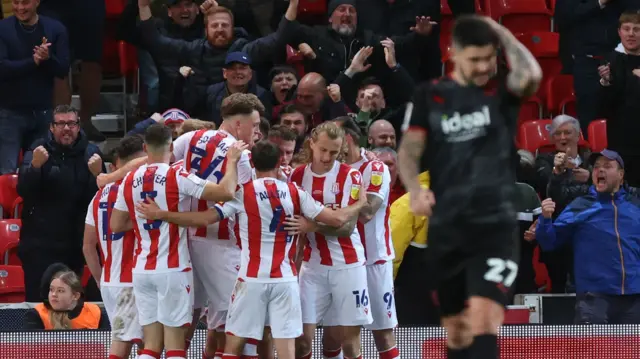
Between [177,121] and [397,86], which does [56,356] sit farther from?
[397,86]

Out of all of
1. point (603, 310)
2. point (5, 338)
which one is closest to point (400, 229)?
point (603, 310)

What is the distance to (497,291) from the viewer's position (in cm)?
578

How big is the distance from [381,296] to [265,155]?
1.44 m

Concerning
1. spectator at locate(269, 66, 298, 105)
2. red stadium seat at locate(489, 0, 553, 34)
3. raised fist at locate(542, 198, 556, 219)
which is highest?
red stadium seat at locate(489, 0, 553, 34)

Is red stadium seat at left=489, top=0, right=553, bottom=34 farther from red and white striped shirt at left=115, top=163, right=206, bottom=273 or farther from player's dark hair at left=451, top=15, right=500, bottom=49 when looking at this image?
player's dark hair at left=451, top=15, right=500, bottom=49

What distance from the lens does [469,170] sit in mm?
6000

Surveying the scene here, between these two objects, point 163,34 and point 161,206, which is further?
point 163,34

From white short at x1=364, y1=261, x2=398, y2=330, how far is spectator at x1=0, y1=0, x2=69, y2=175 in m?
4.45

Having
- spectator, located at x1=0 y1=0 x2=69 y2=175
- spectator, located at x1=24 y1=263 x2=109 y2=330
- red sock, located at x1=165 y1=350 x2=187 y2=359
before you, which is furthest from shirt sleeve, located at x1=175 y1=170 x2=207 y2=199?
spectator, located at x1=0 y1=0 x2=69 y2=175

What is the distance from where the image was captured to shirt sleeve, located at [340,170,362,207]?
8.42 meters

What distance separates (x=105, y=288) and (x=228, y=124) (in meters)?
1.42

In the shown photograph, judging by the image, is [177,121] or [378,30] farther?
[378,30]

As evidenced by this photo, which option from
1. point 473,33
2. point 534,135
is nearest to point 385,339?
point 473,33

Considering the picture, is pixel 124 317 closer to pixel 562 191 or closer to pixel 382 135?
pixel 382 135
